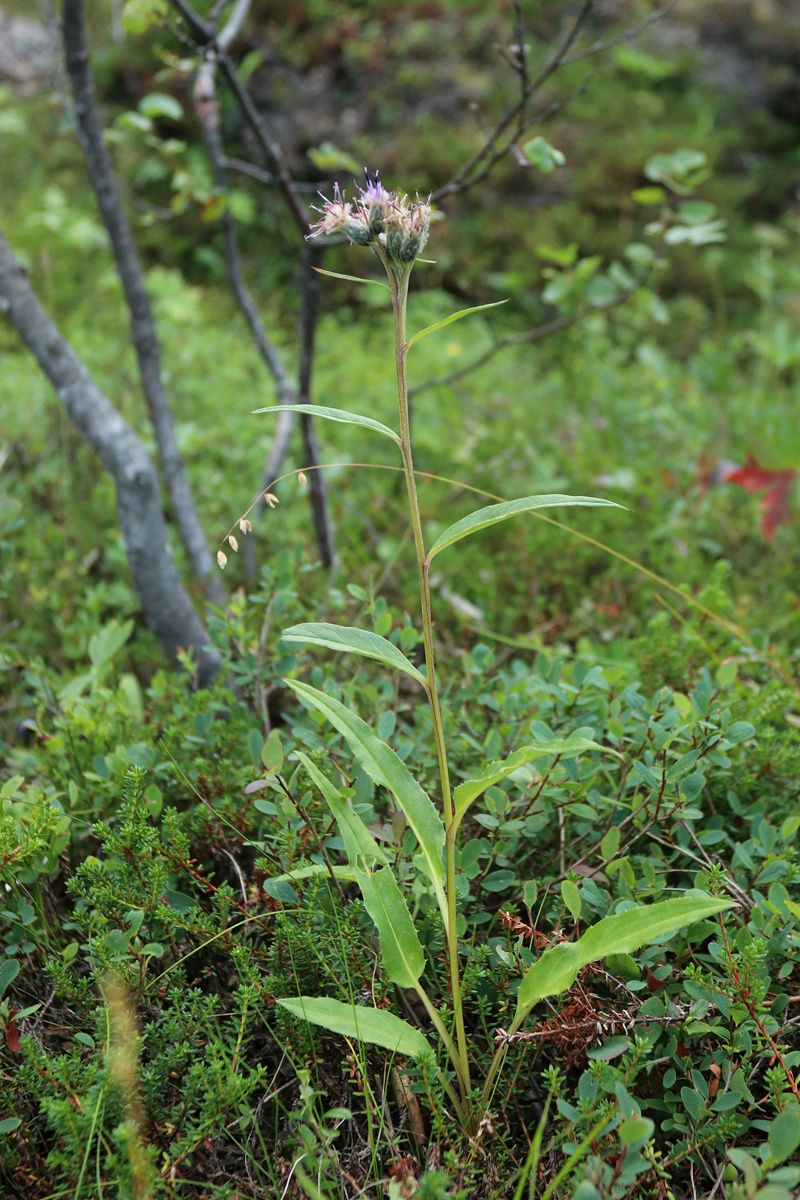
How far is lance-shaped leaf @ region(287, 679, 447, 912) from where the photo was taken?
1.13m

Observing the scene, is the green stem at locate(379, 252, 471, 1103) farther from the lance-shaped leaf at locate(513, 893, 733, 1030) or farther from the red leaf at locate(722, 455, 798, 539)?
the red leaf at locate(722, 455, 798, 539)

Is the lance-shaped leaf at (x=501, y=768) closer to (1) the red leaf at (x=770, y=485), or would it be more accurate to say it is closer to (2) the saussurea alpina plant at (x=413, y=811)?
(2) the saussurea alpina plant at (x=413, y=811)

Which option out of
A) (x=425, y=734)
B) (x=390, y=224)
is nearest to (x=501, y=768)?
(x=425, y=734)

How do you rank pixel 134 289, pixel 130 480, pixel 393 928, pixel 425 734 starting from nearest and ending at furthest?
pixel 393 928 → pixel 425 734 → pixel 130 480 → pixel 134 289

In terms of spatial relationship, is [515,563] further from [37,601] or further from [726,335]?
[726,335]

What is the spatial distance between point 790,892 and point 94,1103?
1.15m

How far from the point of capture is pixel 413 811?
115cm

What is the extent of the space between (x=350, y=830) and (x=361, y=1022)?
0.24m

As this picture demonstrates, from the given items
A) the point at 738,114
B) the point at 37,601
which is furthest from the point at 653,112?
the point at 37,601

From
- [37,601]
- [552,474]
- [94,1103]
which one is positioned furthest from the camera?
[552,474]

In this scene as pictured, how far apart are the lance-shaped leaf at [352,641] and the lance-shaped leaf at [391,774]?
0.09 metres

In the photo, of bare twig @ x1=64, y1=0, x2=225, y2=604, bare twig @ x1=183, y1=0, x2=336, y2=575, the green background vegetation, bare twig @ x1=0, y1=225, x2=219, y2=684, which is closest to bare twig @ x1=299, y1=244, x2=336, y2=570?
bare twig @ x1=183, y1=0, x2=336, y2=575

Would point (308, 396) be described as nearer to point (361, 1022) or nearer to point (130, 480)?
point (130, 480)

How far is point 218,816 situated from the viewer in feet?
4.51
